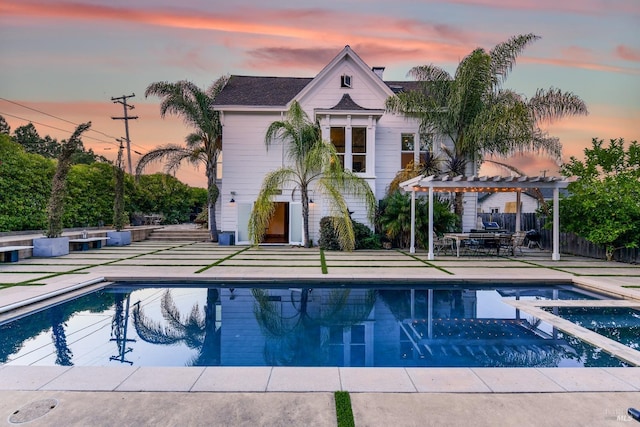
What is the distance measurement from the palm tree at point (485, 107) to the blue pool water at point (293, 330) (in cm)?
768

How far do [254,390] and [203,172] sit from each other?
→ 673 inches

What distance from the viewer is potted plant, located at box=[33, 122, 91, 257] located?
13023mm

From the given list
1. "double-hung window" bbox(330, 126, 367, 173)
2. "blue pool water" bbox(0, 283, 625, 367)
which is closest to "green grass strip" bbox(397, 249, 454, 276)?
"blue pool water" bbox(0, 283, 625, 367)

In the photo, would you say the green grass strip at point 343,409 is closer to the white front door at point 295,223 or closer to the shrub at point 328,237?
the shrub at point 328,237

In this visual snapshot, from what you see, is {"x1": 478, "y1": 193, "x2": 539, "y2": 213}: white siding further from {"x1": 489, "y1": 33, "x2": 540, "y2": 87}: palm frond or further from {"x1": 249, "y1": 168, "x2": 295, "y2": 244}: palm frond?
{"x1": 249, "y1": 168, "x2": 295, "y2": 244}: palm frond

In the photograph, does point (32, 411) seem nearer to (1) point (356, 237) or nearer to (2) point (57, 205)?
(2) point (57, 205)

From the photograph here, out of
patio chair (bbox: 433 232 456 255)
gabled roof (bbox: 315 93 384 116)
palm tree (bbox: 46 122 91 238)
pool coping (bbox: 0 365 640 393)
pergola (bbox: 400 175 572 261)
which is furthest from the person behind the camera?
gabled roof (bbox: 315 93 384 116)

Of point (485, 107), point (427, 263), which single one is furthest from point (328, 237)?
point (485, 107)

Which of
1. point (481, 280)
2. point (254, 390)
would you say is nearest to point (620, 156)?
point (481, 280)

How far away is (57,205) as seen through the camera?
1336cm

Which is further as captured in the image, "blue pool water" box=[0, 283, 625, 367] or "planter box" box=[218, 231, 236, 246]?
"planter box" box=[218, 231, 236, 246]

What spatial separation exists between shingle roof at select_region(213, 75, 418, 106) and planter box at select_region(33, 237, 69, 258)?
8.83 m

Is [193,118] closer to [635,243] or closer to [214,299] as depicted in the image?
[214,299]

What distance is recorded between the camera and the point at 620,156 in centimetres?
1291
